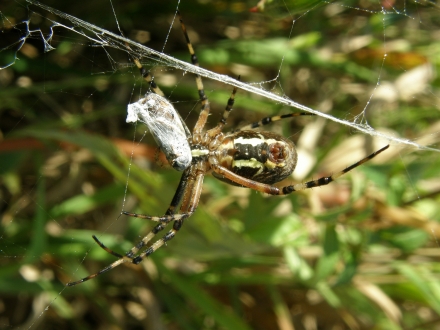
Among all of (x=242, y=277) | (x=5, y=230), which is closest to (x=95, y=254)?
(x=5, y=230)

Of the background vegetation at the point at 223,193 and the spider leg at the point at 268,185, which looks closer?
the spider leg at the point at 268,185

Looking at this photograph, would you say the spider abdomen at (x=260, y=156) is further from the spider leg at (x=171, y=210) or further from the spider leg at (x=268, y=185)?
the spider leg at (x=171, y=210)

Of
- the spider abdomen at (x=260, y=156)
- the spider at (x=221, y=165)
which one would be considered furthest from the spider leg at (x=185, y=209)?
the spider abdomen at (x=260, y=156)

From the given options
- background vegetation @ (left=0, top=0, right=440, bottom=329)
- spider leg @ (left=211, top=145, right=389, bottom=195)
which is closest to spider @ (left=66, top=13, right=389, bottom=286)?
spider leg @ (left=211, top=145, right=389, bottom=195)

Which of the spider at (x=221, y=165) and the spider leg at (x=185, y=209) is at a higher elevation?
the spider at (x=221, y=165)

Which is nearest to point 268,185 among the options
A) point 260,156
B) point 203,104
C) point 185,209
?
point 260,156

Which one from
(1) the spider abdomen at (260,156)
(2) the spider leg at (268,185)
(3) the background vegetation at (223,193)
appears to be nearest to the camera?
(1) the spider abdomen at (260,156)

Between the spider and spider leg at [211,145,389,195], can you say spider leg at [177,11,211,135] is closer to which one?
the spider

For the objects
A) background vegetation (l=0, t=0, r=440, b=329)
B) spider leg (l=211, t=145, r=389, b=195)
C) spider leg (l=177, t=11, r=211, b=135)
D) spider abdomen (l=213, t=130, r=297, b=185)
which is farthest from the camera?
background vegetation (l=0, t=0, r=440, b=329)
